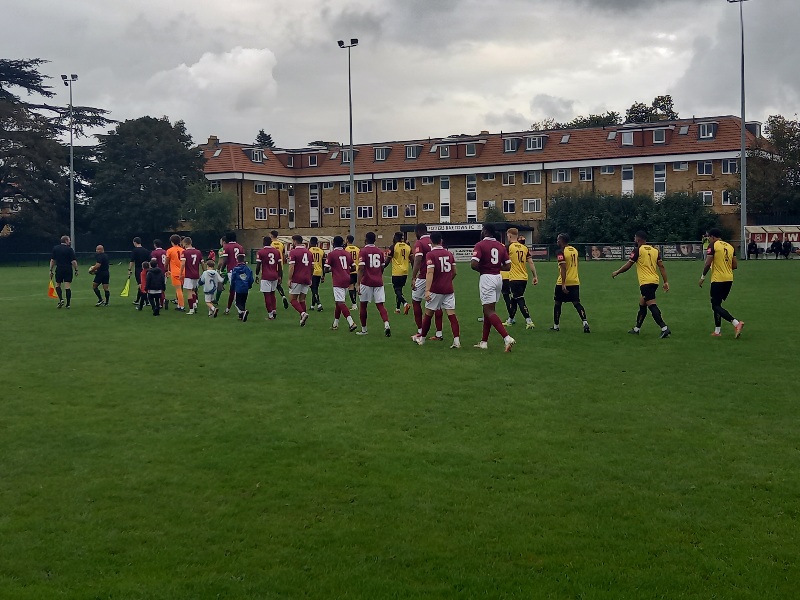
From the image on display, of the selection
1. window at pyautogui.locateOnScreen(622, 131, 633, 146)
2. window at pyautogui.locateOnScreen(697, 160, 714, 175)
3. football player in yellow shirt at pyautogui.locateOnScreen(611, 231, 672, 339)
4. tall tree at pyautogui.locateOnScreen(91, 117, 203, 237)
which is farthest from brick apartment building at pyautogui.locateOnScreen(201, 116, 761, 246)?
football player in yellow shirt at pyautogui.locateOnScreen(611, 231, 672, 339)

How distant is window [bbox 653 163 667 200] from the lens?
73500mm

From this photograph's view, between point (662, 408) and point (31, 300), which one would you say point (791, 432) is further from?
point (31, 300)

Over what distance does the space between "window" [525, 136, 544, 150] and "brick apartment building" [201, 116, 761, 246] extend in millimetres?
92

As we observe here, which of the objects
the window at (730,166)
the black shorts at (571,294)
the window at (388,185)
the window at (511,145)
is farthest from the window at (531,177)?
the black shorts at (571,294)

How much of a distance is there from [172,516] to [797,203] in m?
65.3

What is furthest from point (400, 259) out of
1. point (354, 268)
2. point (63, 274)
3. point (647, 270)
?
point (63, 274)

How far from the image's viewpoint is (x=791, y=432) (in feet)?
27.2

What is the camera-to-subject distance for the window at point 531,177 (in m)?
77.8

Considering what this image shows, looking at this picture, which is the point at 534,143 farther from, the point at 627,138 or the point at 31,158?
the point at 31,158

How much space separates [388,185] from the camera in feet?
278

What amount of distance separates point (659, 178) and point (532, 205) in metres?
11.2

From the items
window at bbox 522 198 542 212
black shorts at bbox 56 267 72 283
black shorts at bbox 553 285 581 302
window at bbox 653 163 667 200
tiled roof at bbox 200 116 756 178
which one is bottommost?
black shorts at bbox 553 285 581 302

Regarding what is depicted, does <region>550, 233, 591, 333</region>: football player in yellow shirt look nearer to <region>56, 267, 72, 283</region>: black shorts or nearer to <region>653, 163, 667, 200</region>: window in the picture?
<region>56, 267, 72, 283</region>: black shorts

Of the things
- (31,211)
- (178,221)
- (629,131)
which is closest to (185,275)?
(31,211)
